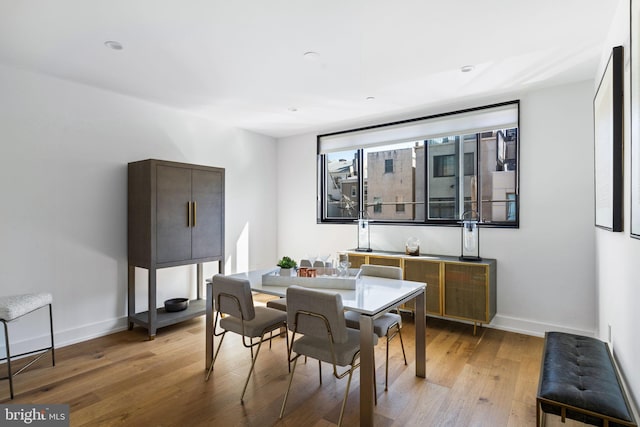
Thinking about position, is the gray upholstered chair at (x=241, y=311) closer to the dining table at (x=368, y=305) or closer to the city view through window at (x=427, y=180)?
the dining table at (x=368, y=305)

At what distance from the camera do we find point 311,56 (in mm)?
2840

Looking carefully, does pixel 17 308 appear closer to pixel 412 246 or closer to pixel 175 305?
pixel 175 305

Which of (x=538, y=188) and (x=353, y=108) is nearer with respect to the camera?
(x=538, y=188)

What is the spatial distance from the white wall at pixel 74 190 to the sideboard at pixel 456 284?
296cm

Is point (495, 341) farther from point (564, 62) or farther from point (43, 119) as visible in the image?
point (43, 119)

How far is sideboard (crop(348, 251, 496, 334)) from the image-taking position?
11.7 ft

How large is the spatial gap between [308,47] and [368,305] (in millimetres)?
2025

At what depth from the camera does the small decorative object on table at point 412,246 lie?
4191mm

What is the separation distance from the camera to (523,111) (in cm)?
368

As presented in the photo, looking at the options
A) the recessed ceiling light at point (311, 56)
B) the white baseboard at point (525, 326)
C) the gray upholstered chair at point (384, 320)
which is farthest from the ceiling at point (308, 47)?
the white baseboard at point (525, 326)

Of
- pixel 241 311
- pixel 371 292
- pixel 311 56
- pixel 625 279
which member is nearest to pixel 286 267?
pixel 241 311

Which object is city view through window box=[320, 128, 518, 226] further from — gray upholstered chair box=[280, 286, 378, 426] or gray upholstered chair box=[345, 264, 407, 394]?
gray upholstered chair box=[280, 286, 378, 426]

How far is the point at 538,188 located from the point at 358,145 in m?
2.38

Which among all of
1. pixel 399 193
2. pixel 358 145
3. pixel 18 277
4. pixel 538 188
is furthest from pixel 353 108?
pixel 18 277
